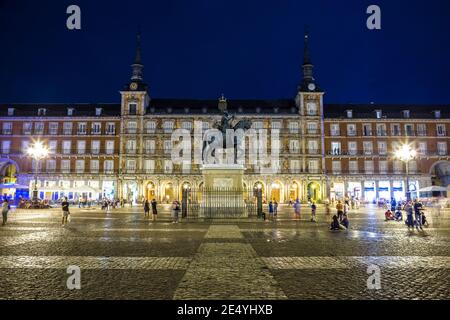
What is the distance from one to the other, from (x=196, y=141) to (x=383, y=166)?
2875 centimetres

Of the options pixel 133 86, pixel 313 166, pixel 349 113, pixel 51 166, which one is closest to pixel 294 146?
pixel 313 166

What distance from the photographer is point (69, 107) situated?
5369 centimetres

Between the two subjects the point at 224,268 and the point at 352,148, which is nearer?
the point at 224,268

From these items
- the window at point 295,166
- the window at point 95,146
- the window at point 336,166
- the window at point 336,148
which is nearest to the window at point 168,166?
the window at point 95,146

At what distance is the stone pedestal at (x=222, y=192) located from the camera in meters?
19.3

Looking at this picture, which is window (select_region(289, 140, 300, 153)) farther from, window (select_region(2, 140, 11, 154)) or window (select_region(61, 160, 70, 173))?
window (select_region(2, 140, 11, 154))

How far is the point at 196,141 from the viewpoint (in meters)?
51.8

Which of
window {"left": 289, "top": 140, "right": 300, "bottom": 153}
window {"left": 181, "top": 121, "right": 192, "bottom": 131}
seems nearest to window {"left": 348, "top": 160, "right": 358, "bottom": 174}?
window {"left": 289, "top": 140, "right": 300, "bottom": 153}

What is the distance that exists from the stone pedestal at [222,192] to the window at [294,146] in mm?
33531

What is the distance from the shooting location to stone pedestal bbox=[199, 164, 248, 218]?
19.3 metres

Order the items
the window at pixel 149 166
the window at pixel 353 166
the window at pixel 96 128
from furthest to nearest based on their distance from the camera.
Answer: the window at pixel 96 128
the window at pixel 353 166
the window at pixel 149 166

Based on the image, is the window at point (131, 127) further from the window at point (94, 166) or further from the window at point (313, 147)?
the window at point (313, 147)

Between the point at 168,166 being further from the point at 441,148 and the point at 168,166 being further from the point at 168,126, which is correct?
the point at 441,148
